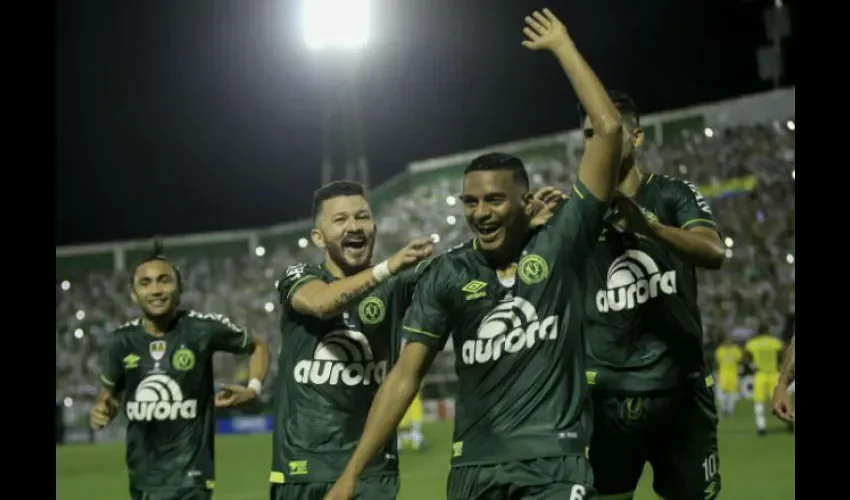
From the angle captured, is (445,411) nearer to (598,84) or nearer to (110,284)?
(110,284)

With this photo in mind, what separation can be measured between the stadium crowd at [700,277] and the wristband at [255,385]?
64.6 feet

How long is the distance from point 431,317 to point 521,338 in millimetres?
375

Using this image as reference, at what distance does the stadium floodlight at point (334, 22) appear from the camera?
26.5m

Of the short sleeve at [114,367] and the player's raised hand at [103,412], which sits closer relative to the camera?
the player's raised hand at [103,412]

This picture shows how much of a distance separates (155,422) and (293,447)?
5.60ft

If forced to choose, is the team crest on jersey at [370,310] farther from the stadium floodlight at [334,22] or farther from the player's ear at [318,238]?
the stadium floodlight at [334,22]

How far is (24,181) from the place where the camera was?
707 centimetres

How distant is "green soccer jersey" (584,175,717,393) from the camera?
593cm

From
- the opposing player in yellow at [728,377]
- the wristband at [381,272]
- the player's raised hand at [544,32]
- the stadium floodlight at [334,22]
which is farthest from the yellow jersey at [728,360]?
the player's raised hand at [544,32]

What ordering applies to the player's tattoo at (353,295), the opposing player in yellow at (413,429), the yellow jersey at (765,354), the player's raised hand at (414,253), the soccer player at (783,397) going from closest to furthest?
the player's raised hand at (414,253) < the player's tattoo at (353,295) < the soccer player at (783,397) < the yellow jersey at (765,354) < the opposing player in yellow at (413,429)

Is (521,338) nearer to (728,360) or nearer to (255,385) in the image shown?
(255,385)

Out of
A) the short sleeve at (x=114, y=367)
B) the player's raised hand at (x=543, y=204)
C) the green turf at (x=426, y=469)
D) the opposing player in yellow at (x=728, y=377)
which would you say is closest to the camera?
the player's raised hand at (x=543, y=204)

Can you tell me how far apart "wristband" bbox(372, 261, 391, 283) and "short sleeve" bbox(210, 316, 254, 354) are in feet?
8.07

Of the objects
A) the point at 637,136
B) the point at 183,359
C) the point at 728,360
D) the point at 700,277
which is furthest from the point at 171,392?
the point at 700,277
